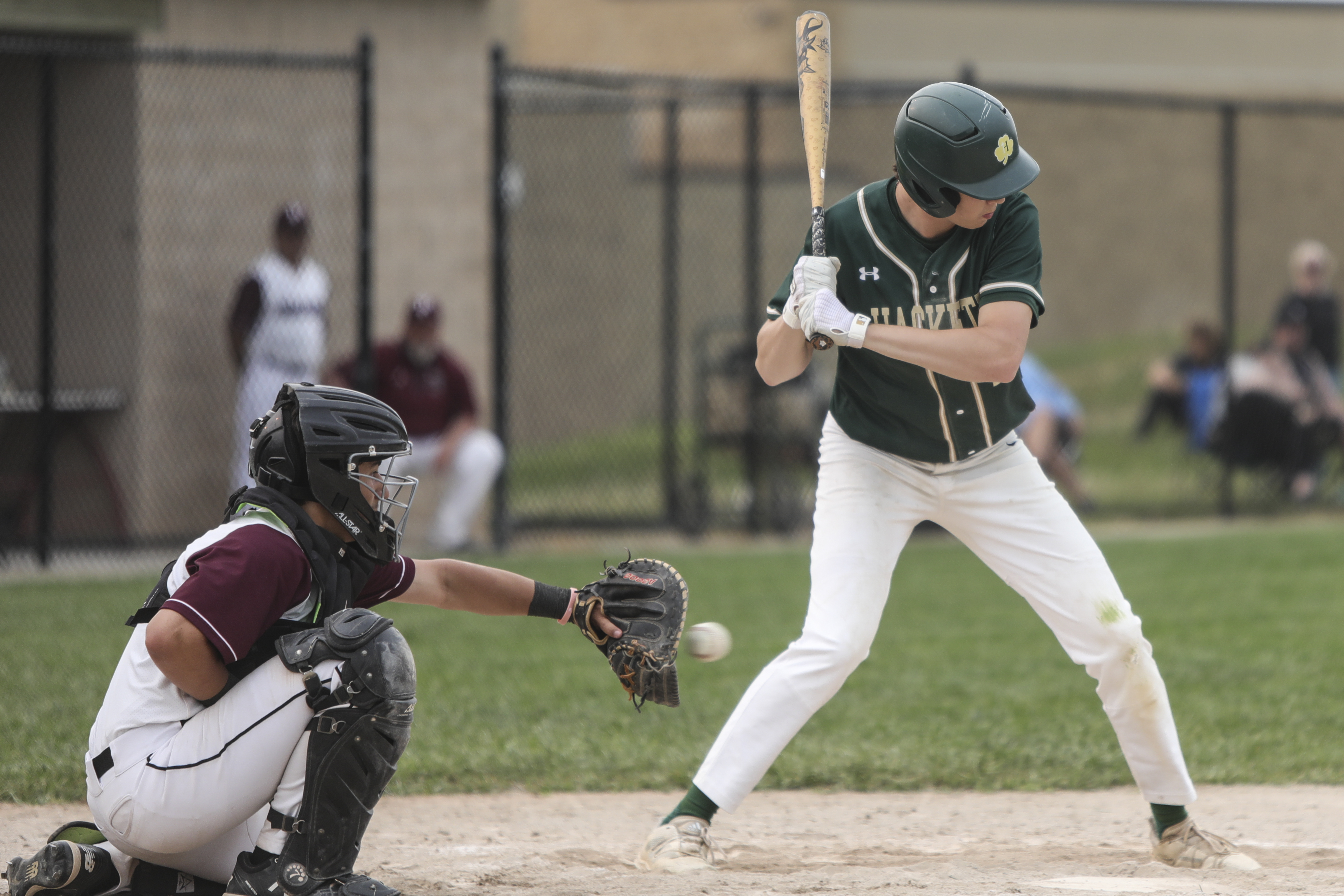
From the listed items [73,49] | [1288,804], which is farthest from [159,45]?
[1288,804]

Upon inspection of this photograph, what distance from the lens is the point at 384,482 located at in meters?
3.18

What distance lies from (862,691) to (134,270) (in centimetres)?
558

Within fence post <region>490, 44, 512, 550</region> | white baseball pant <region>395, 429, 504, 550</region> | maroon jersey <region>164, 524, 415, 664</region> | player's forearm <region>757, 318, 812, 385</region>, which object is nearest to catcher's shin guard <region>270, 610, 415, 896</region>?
Result: maroon jersey <region>164, 524, 415, 664</region>

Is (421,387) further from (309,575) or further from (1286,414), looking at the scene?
(1286,414)

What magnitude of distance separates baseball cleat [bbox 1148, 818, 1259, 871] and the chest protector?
2113 mm

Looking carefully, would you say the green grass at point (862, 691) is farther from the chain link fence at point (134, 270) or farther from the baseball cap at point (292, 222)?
the baseball cap at point (292, 222)

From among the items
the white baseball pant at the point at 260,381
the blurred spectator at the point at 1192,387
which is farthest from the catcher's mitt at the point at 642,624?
the blurred spectator at the point at 1192,387

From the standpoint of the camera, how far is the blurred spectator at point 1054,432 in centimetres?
1073

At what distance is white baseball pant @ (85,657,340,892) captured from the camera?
119 inches

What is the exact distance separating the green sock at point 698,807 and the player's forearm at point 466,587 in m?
0.63

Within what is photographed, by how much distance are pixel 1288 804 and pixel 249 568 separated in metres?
3.18

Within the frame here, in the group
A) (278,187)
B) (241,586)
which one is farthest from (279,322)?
(241,586)

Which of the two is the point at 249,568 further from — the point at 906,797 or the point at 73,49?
the point at 73,49

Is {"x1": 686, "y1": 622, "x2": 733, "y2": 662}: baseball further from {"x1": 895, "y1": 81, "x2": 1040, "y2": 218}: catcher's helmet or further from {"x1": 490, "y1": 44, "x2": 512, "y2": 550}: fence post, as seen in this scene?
{"x1": 490, "y1": 44, "x2": 512, "y2": 550}: fence post
